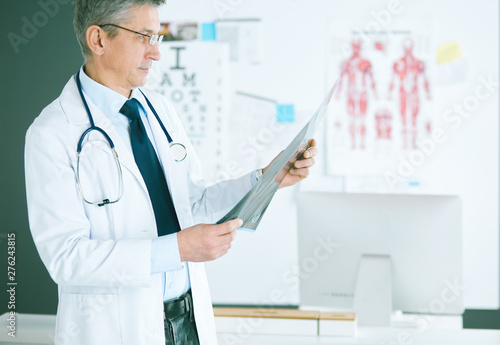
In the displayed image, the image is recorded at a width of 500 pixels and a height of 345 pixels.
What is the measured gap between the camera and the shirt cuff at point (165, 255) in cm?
114

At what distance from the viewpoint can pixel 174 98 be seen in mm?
3223

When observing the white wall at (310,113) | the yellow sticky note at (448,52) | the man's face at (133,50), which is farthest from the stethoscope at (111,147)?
the yellow sticky note at (448,52)

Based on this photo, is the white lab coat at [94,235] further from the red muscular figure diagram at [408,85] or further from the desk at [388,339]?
the red muscular figure diagram at [408,85]

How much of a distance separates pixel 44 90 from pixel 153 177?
7.41 ft

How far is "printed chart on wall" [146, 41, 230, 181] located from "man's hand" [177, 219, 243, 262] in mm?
2051

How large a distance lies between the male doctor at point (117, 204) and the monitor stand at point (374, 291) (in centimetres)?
51

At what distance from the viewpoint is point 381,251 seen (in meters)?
1.78

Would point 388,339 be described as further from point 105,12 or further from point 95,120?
point 105,12

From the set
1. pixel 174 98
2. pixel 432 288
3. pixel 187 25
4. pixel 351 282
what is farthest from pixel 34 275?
pixel 432 288

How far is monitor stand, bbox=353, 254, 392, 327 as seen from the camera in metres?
1.76

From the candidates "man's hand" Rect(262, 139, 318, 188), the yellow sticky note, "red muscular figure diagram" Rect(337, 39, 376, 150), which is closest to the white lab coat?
"man's hand" Rect(262, 139, 318, 188)

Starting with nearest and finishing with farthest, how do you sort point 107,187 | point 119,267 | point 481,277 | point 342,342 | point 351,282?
1. point 119,267
2. point 107,187
3. point 342,342
4. point 351,282
5. point 481,277

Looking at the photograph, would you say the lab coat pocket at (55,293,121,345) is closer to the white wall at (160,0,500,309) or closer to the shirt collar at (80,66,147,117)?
the shirt collar at (80,66,147,117)

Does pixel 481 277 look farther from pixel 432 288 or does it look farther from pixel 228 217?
pixel 228 217
